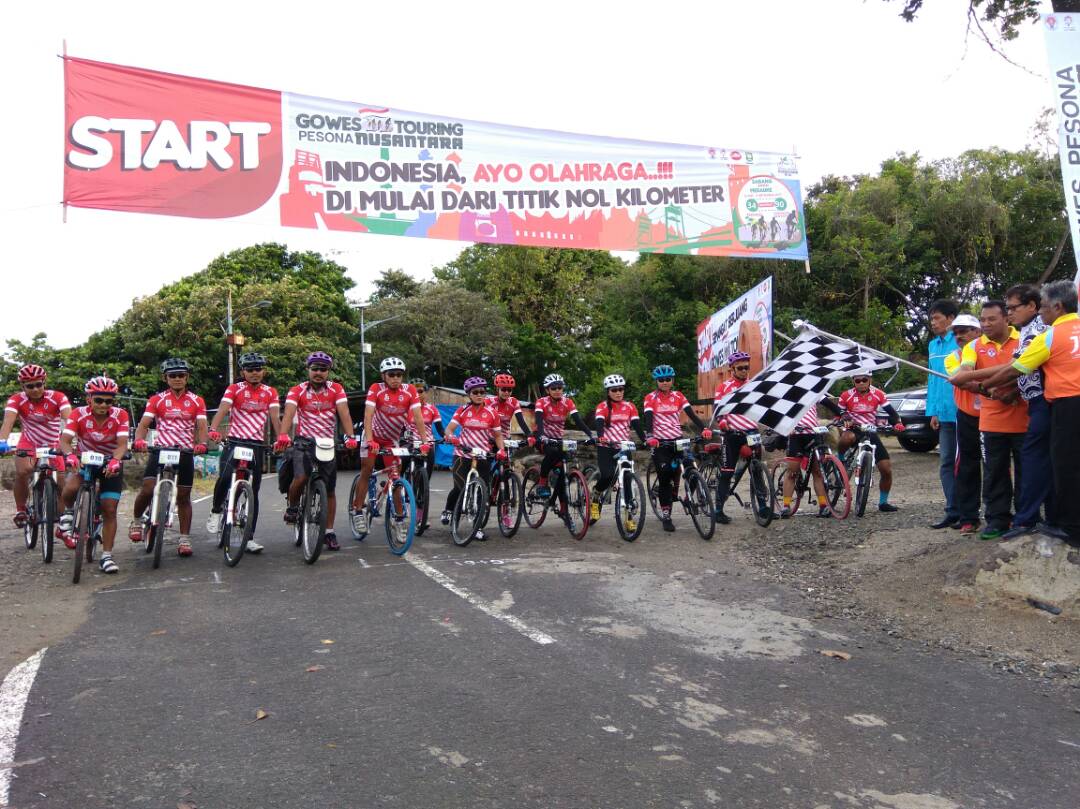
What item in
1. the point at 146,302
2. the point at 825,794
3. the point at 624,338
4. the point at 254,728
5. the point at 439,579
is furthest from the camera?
the point at 146,302

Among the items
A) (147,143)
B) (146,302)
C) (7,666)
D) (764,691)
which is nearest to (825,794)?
(764,691)

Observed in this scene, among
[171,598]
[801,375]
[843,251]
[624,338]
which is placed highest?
[843,251]

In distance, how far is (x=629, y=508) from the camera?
9.56 m

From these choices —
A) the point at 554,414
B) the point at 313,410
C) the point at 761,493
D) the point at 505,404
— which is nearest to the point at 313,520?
the point at 313,410

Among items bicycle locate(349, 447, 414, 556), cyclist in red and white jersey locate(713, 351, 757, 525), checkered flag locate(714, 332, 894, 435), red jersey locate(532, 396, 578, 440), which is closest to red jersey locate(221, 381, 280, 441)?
bicycle locate(349, 447, 414, 556)

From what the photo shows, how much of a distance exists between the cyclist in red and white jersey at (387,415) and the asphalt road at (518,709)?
110 inches

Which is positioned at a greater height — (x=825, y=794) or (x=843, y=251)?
(x=843, y=251)

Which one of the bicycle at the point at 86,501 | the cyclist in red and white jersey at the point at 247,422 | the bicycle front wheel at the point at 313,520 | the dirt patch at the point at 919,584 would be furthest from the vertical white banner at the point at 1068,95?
the bicycle at the point at 86,501

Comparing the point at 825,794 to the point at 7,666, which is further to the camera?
the point at 7,666

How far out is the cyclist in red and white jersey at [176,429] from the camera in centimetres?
864

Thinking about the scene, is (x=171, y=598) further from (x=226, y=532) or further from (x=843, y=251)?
(x=843, y=251)

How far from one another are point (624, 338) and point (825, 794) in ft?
92.4

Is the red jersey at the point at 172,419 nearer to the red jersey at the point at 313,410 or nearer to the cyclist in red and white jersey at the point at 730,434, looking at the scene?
the red jersey at the point at 313,410

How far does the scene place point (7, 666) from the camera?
5016 mm
